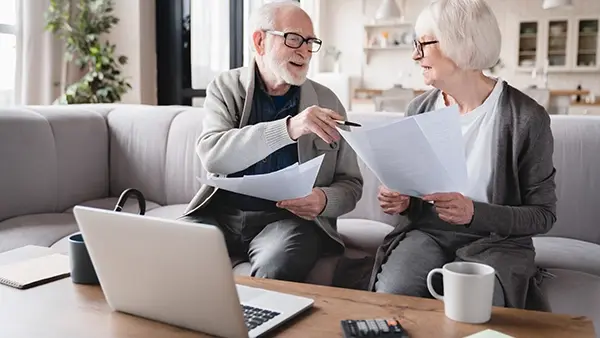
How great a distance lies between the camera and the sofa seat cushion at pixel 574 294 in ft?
4.47

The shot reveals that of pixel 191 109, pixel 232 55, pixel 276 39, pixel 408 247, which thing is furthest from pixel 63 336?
pixel 232 55

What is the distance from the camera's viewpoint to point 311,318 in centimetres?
95

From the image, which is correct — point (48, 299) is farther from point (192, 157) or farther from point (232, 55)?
point (232, 55)

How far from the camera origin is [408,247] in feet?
4.75

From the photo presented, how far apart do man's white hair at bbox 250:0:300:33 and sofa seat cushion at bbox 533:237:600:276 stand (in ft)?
3.06

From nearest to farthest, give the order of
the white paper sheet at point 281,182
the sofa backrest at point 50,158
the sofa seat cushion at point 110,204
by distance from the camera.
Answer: the white paper sheet at point 281,182, the sofa backrest at point 50,158, the sofa seat cushion at point 110,204

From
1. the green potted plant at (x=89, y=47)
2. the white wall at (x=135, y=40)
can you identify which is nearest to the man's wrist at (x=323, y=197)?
the green potted plant at (x=89, y=47)

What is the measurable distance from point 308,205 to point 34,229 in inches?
38.4

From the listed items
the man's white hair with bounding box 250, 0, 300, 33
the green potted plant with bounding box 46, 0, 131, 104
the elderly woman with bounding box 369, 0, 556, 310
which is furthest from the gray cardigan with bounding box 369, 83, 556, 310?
the green potted plant with bounding box 46, 0, 131, 104

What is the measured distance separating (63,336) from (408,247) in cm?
81

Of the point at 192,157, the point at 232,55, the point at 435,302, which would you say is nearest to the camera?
the point at 435,302

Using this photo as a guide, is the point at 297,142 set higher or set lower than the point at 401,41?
lower

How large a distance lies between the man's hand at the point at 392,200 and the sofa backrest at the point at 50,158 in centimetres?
133

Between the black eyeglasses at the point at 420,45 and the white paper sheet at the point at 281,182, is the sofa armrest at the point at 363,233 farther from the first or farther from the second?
the black eyeglasses at the point at 420,45
